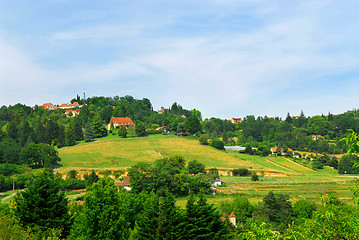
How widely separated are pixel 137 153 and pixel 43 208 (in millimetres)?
60850

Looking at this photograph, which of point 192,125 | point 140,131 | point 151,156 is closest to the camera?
point 151,156

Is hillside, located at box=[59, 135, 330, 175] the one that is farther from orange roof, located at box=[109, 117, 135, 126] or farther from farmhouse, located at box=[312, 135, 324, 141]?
farmhouse, located at box=[312, 135, 324, 141]

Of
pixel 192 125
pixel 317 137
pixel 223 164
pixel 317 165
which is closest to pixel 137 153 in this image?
pixel 223 164

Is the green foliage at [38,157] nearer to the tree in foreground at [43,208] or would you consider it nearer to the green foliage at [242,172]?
the green foliage at [242,172]

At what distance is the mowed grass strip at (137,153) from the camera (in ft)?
248

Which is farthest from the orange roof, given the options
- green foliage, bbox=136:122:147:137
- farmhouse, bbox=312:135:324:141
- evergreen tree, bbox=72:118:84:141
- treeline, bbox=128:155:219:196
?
farmhouse, bbox=312:135:324:141

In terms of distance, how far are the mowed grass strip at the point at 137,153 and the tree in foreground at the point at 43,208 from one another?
4820 centimetres

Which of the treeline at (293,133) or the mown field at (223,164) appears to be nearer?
the mown field at (223,164)

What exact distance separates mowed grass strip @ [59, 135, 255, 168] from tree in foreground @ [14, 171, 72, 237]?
4820cm

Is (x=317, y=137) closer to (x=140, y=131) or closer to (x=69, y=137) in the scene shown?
(x=140, y=131)

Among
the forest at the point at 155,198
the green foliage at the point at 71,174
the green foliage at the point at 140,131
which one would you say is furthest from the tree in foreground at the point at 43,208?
the green foliage at the point at 140,131

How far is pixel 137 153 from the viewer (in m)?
84.5

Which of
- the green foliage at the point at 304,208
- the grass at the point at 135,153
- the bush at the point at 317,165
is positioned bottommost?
the bush at the point at 317,165

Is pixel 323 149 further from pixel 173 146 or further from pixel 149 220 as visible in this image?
pixel 149 220
